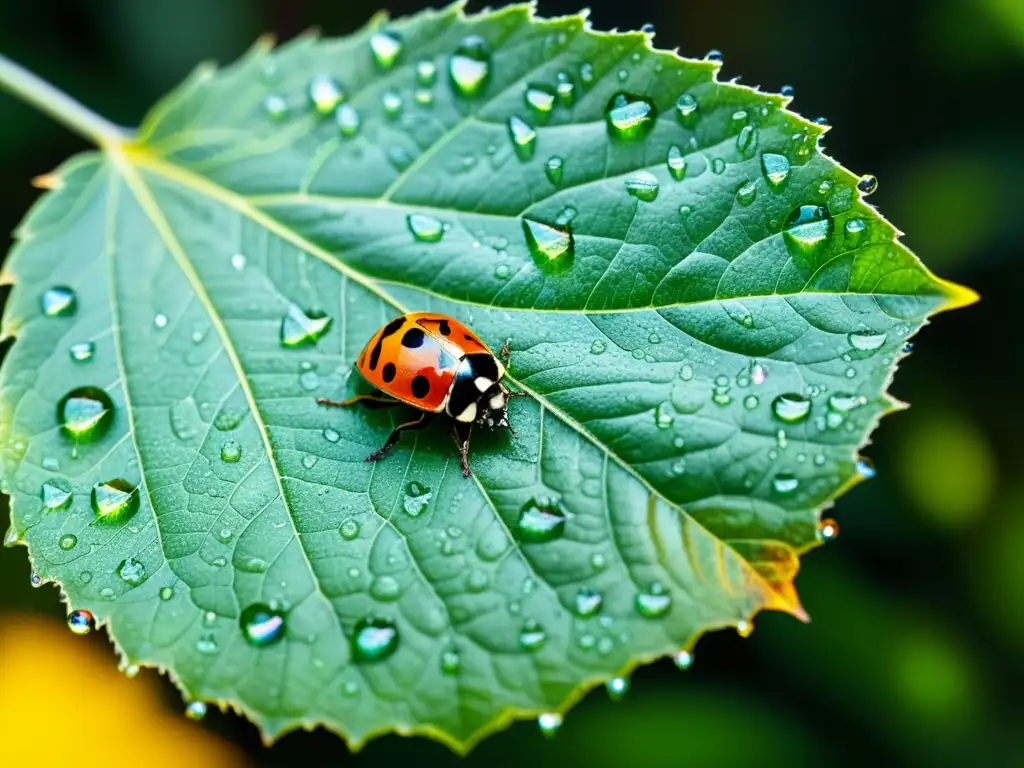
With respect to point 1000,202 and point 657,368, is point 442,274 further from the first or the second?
point 1000,202

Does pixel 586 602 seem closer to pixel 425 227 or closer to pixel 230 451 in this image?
pixel 230 451

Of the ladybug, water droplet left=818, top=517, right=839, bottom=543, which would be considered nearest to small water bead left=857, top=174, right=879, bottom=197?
water droplet left=818, top=517, right=839, bottom=543

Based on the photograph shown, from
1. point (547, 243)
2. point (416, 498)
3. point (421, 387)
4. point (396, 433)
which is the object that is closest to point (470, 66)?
point (547, 243)

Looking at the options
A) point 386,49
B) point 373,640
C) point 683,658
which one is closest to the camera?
point 683,658

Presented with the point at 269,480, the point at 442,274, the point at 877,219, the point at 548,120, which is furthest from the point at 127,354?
the point at 877,219

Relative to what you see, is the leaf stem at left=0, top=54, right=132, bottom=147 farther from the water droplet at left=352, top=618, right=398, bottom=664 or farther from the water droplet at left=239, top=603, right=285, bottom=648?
the water droplet at left=352, top=618, right=398, bottom=664

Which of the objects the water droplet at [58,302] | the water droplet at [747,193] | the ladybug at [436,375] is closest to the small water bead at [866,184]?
the water droplet at [747,193]
